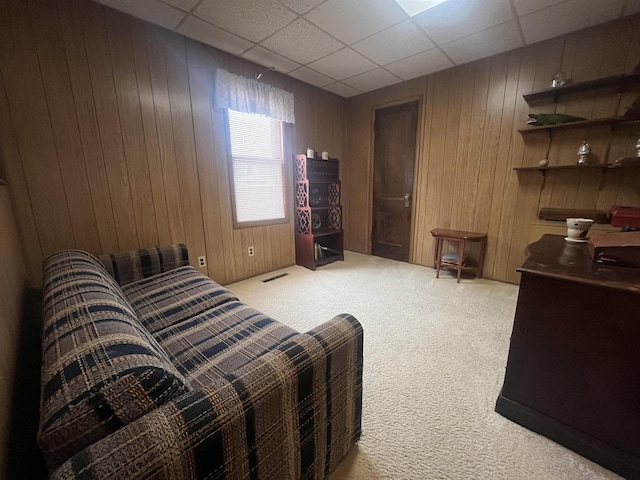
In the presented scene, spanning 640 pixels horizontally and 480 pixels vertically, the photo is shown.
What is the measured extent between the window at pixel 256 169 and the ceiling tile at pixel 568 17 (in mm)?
2624

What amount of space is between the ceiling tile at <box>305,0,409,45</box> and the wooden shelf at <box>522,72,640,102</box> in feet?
4.95

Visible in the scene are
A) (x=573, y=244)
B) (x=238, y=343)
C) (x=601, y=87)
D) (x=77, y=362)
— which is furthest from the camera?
(x=601, y=87)

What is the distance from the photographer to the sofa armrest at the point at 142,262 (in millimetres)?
1904

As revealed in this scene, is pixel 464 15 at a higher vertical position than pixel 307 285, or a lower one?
higher

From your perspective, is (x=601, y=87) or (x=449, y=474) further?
(x=601, y=87)

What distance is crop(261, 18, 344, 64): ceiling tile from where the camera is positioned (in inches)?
88.4

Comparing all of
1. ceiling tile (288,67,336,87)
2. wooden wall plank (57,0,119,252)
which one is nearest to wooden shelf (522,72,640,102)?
ceiling tile (288,67,336,87)

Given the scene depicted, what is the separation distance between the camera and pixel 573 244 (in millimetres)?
1562

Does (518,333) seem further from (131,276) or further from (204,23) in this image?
(204,23)

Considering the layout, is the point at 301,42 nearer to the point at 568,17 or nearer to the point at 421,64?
the point at 421,64

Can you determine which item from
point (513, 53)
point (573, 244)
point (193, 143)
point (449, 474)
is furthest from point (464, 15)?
point (449, 474)

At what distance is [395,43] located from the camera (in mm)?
2494

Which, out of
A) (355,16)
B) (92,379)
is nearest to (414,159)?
(355,16)

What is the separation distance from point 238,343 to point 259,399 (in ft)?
1.94
